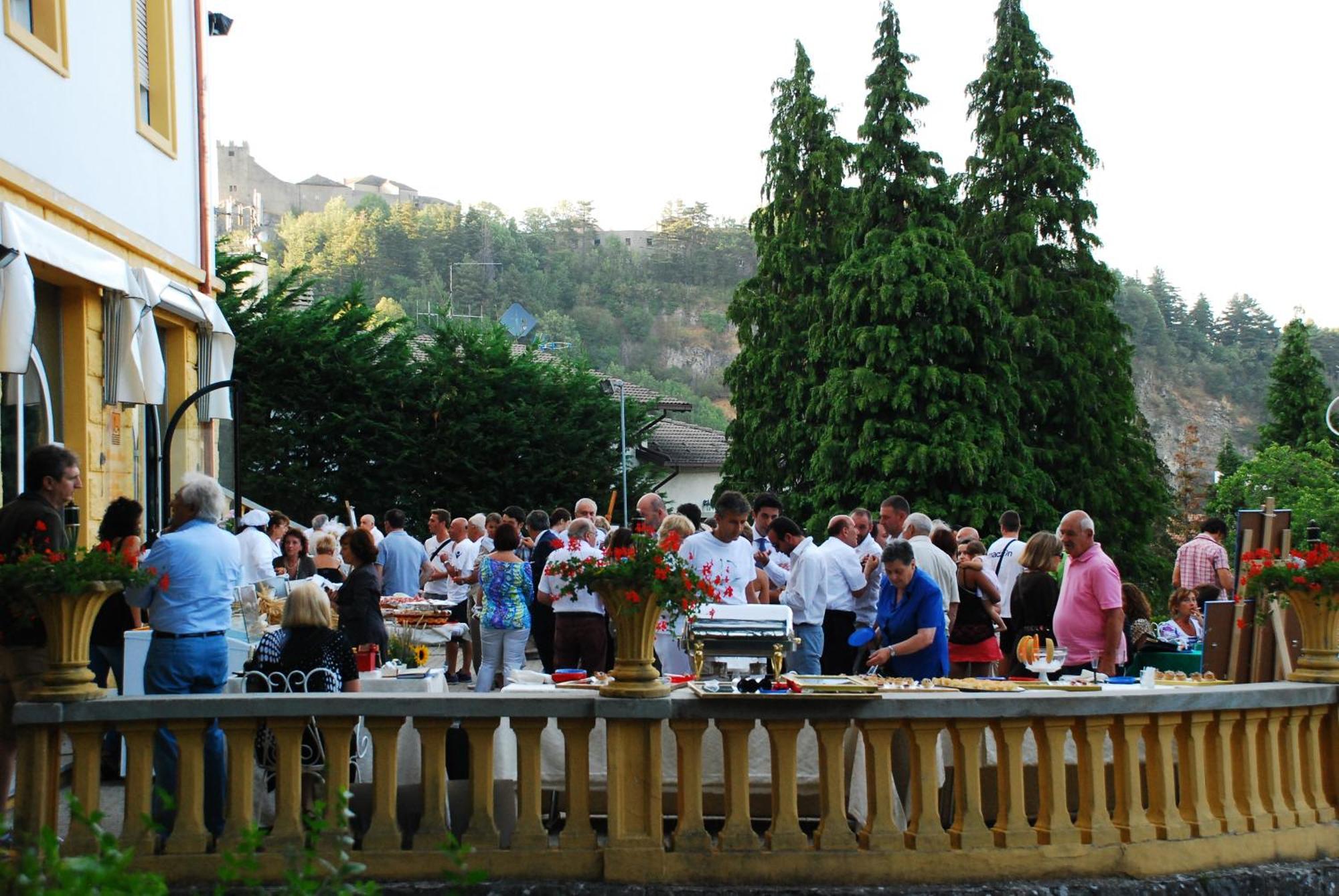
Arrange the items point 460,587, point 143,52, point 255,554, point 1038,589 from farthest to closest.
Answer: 1. point 460,587
2. point 143,52
3. point 255,554
4. point 1038,589

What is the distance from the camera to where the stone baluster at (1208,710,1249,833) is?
22.2ft

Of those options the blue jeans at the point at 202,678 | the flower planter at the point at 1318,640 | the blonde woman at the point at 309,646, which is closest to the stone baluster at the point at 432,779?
the blue jeans at the point at 202,678

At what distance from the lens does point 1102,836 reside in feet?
21.2

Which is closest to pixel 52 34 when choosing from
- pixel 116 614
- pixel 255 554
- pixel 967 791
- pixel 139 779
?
pixel 255 554

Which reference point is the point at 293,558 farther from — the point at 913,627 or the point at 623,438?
the point at 623,438

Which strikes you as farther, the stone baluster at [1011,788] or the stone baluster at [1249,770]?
the stone baluster at [1249,770]

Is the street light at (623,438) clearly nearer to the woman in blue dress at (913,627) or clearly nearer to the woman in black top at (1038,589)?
the woman in black top at (1038,589)

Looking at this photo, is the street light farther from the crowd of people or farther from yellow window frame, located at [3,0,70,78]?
yellow window frame, located at [3,0,70,78]

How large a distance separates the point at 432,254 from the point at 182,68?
125 metres

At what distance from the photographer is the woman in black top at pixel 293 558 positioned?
14.9m

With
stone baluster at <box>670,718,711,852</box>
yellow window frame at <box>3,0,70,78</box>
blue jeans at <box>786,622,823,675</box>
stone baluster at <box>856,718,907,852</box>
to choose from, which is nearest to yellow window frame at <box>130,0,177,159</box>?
yellow window frame at <box>3,0,70,78</box>

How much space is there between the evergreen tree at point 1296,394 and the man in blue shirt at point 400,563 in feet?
153

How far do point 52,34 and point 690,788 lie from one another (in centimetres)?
934

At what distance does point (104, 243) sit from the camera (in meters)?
14.0
